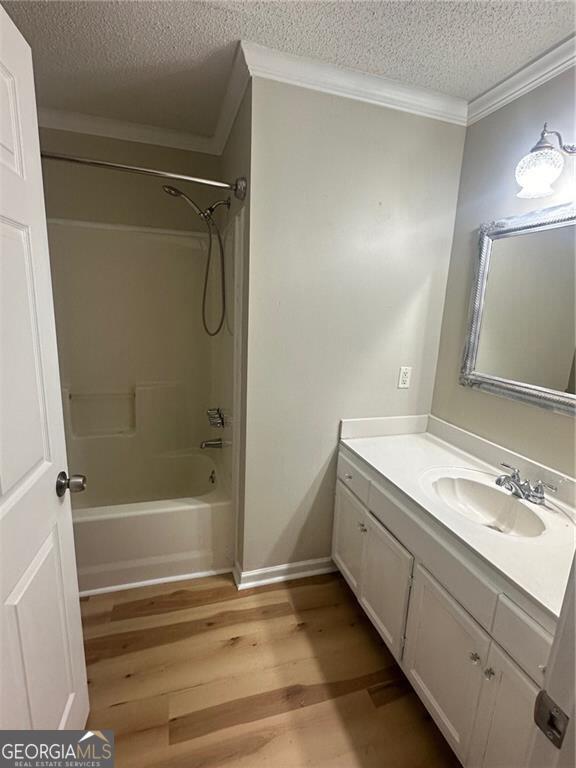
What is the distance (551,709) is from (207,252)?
259 centimetres

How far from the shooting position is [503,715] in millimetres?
962

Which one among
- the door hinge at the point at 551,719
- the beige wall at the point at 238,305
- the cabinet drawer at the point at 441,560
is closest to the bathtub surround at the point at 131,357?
the beige wall at the point at 238,305

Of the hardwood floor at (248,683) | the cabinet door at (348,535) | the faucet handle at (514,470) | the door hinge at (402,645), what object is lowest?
the hardwood floor at (248,683)

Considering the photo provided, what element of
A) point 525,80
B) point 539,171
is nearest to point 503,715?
point 539,171

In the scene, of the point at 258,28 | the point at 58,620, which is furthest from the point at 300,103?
the point at 58,620

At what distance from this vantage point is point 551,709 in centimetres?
46

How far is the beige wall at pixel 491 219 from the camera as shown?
1.35 meters

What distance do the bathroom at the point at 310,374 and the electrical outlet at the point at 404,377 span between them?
0.06 ft

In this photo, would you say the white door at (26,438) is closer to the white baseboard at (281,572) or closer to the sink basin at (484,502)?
the white baseboard at (281,572)

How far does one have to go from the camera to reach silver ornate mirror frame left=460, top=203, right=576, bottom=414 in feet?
4.38

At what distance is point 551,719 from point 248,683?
1.34m

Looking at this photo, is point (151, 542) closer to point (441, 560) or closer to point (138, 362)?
point (138, 362)

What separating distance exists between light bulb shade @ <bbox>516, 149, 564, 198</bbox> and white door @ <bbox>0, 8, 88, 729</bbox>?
155 centimetres

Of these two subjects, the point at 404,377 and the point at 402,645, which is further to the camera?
the point at 404,377
